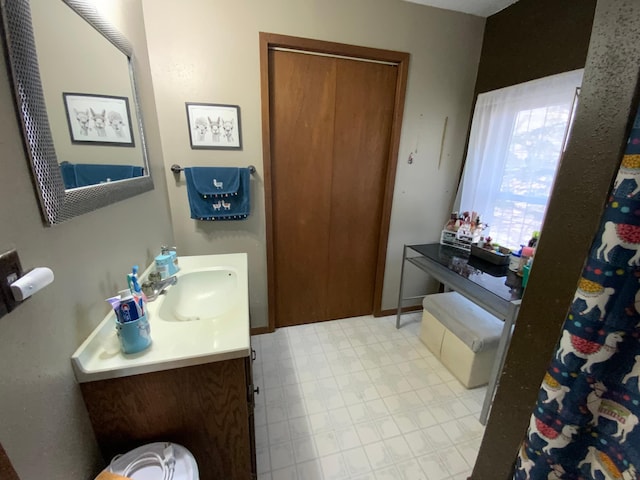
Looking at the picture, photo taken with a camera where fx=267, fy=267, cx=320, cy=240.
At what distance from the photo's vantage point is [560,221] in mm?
703

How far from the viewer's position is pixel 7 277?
19.5 inches

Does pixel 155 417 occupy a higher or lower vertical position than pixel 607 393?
lower

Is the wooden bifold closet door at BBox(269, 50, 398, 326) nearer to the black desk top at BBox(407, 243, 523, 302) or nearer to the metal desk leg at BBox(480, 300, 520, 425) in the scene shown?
the black desk top at BBox(407, 243, 523, 302)

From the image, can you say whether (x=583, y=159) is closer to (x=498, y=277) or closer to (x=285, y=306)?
(x=498, y=277)

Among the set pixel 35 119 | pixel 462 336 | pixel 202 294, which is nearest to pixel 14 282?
pixel 35 119

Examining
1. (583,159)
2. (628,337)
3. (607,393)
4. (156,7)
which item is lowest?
(607,393)

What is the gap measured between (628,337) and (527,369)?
0.31 m

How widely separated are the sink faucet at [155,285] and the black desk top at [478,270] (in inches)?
63.8

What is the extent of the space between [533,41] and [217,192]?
225cm

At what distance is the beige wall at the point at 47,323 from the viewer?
516 mm

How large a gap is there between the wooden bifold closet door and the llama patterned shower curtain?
1.64 meters

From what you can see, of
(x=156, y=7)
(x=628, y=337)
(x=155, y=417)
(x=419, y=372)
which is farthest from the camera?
(x=419, y=372)

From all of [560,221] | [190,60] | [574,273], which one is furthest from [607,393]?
[190,60]

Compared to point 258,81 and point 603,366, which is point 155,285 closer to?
point 258,81
